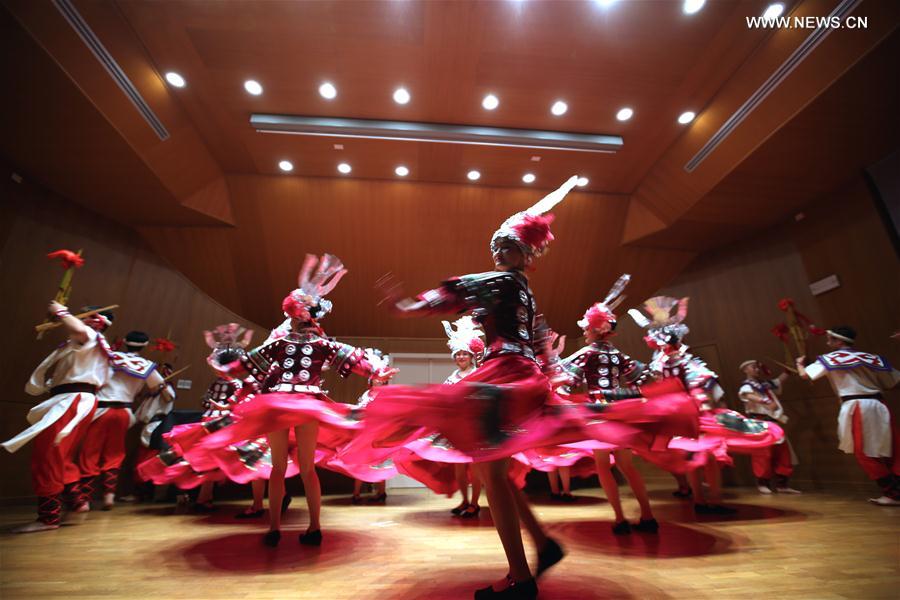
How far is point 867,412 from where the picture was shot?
13.5 feet

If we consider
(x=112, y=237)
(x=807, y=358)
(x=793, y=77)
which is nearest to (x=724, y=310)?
(x=807, y=358)

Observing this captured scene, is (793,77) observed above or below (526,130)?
below

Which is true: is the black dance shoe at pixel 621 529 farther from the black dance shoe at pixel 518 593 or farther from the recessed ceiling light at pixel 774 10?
the recessed ceiling light at pixel 774 10

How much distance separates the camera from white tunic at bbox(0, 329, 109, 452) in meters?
3.21

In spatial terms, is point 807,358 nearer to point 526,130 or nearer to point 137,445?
point 526,130

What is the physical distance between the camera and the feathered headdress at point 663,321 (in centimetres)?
377

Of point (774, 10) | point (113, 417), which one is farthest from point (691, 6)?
point (113, 417)

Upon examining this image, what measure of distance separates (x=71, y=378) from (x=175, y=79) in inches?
132

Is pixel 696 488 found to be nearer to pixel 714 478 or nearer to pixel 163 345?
pixel 714 478

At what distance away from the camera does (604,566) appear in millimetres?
2121

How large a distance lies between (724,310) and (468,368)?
4.72 meters

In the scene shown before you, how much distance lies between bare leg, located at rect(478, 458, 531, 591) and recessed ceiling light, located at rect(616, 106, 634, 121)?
502cm

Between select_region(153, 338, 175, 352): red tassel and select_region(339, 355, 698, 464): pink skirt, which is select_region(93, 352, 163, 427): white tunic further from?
select_region(339, 355, 698, 464): pink skirt

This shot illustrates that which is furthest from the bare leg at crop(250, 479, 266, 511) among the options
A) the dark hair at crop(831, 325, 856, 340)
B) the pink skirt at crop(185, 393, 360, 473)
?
the dark hair at crop(831, 325, 856, 340)
